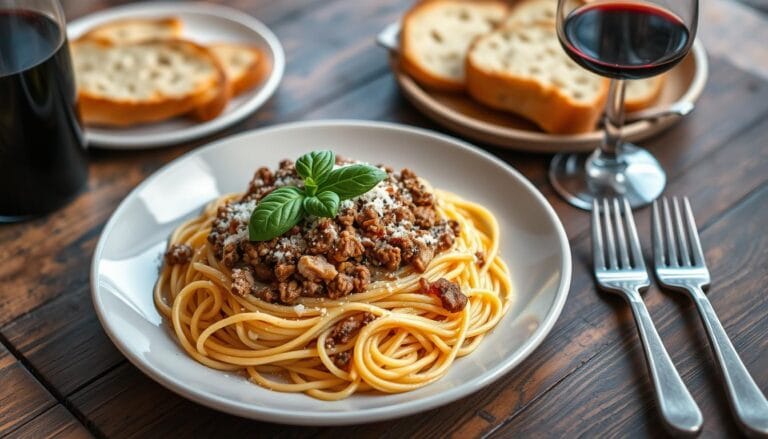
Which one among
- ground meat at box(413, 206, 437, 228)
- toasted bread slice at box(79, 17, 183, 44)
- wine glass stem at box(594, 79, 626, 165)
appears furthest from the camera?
toasted bread slice at box(79, 17, 183, 44)

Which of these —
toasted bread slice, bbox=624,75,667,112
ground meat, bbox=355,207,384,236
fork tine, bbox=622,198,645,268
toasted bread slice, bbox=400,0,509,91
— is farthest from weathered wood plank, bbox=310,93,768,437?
toasted bread slice, bbox=400,0,509,91

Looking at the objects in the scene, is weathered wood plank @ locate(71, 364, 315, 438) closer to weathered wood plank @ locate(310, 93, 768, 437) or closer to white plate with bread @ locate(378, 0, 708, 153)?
weathered wood plank @ locate(310, 93, 768, 437)

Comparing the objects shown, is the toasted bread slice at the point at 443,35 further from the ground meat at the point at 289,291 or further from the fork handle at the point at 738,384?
the fork handle at the point at 738,384

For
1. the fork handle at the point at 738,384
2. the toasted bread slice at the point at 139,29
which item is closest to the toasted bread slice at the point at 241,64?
the toasted bread slice at the point at 139,29

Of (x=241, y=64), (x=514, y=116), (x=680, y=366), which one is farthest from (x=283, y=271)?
(x=241, y=64)

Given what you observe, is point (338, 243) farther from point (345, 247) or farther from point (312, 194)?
point (312, 194)

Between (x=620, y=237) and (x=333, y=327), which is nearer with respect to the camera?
(x=333, y=327)
